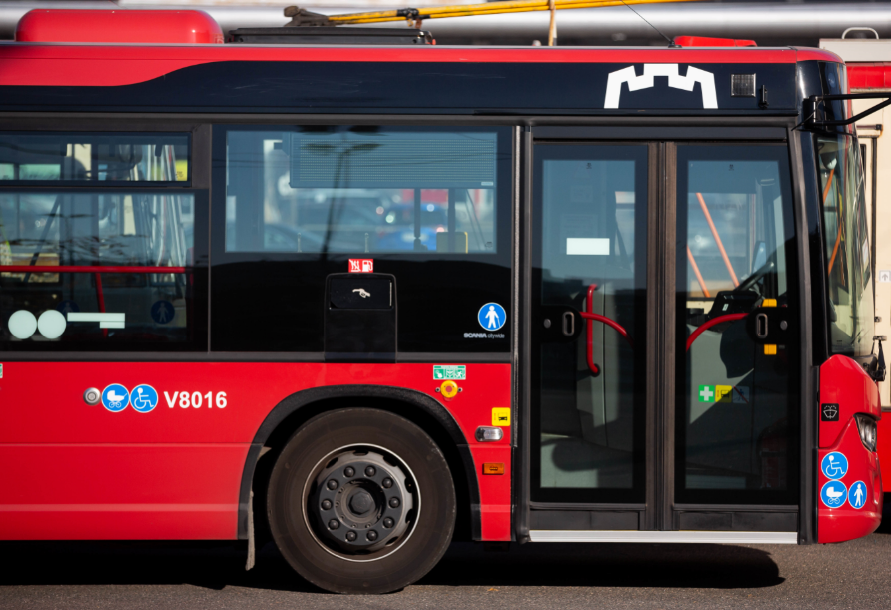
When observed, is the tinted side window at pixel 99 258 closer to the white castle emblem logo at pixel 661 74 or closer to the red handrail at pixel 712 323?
the white castle emblem logo at pixel 661 74

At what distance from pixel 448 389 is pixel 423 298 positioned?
1.70ft

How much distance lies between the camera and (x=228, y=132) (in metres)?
4.79

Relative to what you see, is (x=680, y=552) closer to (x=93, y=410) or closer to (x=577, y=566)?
(x=577, y=566)

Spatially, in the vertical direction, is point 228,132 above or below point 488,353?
above

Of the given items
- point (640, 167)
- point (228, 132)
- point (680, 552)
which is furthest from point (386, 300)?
point (680, 552)

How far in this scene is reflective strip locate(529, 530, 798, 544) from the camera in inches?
185

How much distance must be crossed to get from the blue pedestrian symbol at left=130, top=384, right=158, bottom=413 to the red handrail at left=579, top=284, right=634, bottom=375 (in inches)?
94.3

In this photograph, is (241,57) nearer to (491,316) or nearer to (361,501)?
(491,316)

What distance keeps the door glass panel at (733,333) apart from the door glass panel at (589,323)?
251 millimetres

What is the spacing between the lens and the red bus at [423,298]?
4715 millimetres

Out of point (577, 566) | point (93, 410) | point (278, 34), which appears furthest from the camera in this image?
point (577, 566)

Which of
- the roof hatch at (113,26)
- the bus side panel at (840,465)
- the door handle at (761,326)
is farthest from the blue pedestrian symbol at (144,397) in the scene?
the bus side panel at (840,465)

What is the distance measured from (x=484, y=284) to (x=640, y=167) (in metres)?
1.10

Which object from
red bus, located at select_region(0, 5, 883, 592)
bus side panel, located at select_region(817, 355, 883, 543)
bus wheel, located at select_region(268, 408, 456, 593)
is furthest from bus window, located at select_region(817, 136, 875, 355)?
bus wheel, located at select_region(268, 408, 456, 593)
